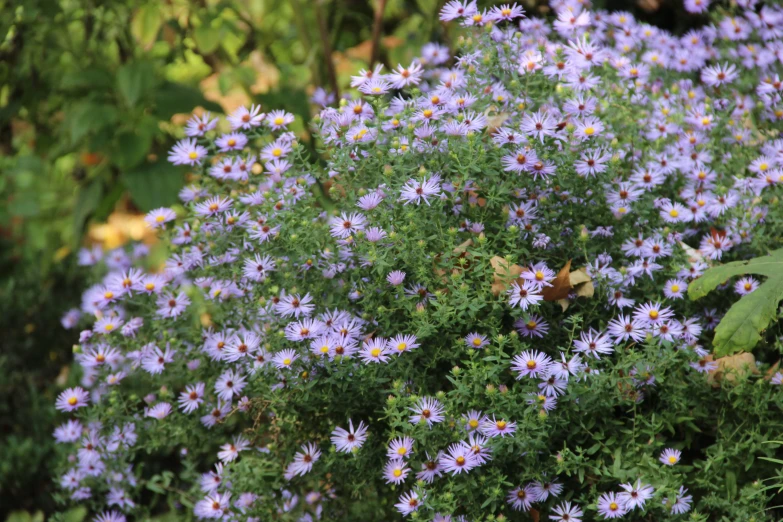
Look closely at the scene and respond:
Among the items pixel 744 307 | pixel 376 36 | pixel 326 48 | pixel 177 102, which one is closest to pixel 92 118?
pixel 177 102

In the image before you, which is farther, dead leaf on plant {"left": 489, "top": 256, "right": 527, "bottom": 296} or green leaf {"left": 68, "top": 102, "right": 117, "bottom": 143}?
green leaf {"left": 68, "top": 102, "right": 117, "bottom": 143}

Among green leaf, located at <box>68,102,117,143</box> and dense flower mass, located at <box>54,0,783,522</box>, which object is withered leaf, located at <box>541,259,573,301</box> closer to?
dense flower mass, located at <box>54,0,783,522</box>

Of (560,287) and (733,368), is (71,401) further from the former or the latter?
(733,368)

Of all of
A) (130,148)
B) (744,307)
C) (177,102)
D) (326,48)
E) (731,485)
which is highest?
(326,48)

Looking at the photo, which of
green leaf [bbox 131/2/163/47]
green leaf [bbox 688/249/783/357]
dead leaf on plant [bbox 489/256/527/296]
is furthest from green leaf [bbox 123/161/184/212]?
green leaf [bbox 688/249/783/357]

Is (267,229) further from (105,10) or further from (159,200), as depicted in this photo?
(105,10)

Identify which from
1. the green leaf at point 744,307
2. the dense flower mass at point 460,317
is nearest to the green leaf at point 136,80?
the dense flower mass at point 460,317
